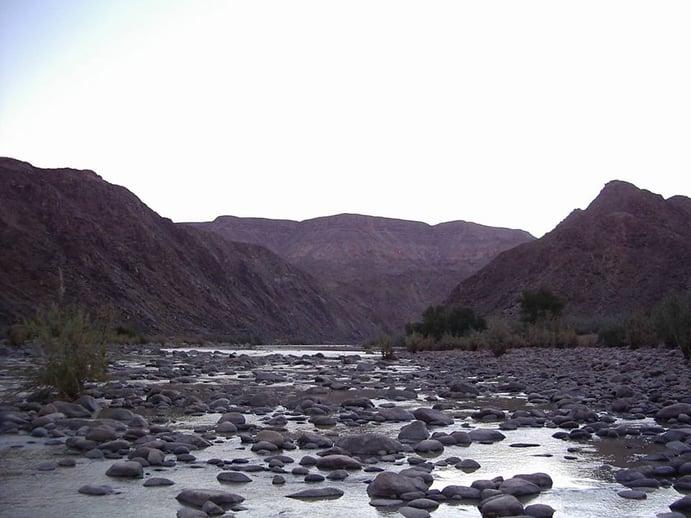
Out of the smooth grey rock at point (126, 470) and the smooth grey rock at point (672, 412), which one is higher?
the smooth grey rock at point (672, 412)

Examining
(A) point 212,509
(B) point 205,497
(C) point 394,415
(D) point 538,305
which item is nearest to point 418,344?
(D) point 538,305

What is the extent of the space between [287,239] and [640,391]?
11531 cm

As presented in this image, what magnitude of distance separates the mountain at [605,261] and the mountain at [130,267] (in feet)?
66.5

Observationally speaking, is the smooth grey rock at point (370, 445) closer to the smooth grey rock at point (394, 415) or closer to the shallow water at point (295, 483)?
the shallow water at point (295, 483)

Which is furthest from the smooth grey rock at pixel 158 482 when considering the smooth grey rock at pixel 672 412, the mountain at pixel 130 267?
the mountain at pixel 130 267

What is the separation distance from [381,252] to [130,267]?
65.8 meters

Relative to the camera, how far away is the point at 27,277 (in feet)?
158

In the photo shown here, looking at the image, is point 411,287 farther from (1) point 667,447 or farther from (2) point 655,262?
(1) point 667,447

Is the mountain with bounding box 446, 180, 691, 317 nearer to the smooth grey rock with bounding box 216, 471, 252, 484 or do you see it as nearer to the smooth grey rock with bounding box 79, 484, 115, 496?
the smooth grey rock with bounding box 216, 471, 252, 484

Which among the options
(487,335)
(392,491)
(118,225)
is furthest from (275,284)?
(392,491)

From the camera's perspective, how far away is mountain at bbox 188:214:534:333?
9794cm

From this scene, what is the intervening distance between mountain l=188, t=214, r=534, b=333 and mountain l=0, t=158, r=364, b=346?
Result: 16.2 m

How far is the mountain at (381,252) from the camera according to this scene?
321 feet

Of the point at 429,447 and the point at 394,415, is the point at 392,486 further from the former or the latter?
the point at 394,415
